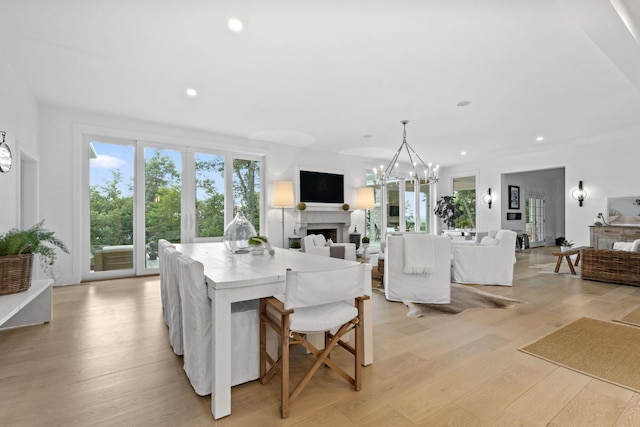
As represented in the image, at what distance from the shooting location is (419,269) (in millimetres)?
3490

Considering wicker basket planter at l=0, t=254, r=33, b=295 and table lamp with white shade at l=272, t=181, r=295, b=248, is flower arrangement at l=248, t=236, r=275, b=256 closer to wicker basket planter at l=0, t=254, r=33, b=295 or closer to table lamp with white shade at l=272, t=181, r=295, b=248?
wicker basket planter at l=0, t=254, r=33, b=295

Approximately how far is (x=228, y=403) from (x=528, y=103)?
16.8ft

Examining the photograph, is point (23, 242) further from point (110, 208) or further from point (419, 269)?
point (419, 269)

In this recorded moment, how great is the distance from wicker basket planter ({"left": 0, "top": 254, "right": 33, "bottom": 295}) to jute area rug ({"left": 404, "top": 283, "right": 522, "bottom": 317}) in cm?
348

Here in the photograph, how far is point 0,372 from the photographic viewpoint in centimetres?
200

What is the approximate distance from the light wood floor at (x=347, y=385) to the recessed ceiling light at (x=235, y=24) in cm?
269

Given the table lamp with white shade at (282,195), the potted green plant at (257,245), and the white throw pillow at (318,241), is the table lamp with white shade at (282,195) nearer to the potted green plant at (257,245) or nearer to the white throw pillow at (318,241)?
the white throw pillow at (318,241)

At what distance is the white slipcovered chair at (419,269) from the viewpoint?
11.5 feet

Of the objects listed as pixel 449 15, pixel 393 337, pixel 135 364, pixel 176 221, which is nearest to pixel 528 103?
pixel 449 15

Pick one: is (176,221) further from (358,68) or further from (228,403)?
(228,403)

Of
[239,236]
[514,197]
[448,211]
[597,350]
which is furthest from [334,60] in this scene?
[514,197]

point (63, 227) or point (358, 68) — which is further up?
point (358, 68)

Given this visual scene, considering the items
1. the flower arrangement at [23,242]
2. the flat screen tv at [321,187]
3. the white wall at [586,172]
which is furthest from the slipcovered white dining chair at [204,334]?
the white wall at [586,172]

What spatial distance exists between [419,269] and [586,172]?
6159 millimetres
